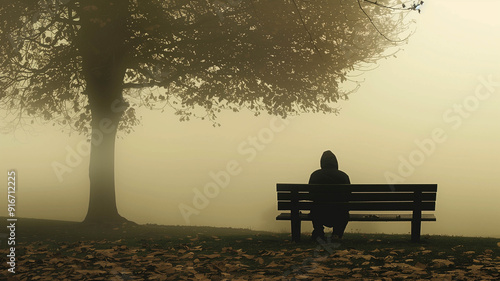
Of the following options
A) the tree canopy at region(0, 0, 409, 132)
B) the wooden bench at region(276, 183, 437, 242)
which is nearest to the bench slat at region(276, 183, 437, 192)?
the wooden bench at region(276, 183, 437, 242)

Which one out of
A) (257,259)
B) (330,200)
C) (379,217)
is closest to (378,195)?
(379,217)

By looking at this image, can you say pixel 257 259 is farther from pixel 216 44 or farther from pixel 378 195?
pixel 216 44

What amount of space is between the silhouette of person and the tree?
500 cm

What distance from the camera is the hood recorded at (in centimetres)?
1177

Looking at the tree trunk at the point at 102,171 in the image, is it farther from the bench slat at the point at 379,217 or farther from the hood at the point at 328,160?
the hood at the point at 328,160

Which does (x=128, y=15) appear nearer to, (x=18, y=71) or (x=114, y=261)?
(x=18, y=71)

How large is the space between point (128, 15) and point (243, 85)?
4271mm

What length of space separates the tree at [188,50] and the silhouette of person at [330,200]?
5.00 m

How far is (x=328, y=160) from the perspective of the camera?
11766 mm

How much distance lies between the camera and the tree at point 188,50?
15.6m

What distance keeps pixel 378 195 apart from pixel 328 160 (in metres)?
1.35

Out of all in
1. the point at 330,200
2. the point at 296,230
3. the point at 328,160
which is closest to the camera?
the point at 330,200

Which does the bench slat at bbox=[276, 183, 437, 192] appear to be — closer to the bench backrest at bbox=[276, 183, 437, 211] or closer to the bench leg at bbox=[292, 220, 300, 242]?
the bench backrest at bbox=[276, 183, 437, 211]

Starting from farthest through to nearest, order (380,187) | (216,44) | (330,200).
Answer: (216,44) < (330,200) < (380,187)
